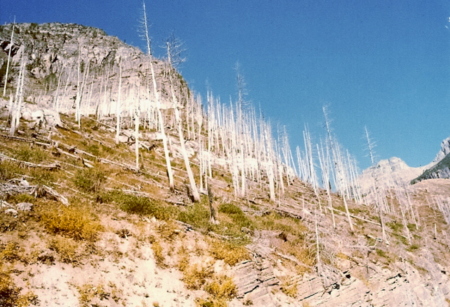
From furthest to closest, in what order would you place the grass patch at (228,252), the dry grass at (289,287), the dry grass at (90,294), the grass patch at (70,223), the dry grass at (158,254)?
the dry grass at (289,287), the grass patch at (228,252), the dry grass at (158,254), the grass patch at (70,223), the dry grass at (90,294)

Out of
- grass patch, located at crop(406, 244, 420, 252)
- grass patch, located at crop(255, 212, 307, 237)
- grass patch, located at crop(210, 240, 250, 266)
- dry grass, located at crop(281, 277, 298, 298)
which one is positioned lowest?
dry grass, located at crop(281, 277, 298, 298)

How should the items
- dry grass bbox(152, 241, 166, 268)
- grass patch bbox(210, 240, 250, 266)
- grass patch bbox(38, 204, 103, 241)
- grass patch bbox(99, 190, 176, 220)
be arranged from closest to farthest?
grass patch bbox(38, 204, 103, 241) → dry grass bbox(152, 241, 166, 268) → grass patch bbox(210, 240, 250, 266) → grass patch bbox(99, 190, 176, 220)

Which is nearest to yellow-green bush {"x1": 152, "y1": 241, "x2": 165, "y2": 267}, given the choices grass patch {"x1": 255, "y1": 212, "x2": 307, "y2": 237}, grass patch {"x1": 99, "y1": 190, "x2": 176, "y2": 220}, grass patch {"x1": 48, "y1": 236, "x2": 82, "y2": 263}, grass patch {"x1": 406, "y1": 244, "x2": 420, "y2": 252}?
grass patch {"x1": 99, "y1": 190, "x2": 176, "y2": 220}

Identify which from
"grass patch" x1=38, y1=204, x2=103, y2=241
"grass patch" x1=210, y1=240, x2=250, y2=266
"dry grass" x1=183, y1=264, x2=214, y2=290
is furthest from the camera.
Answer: "grass patch" x1=210, y1=240, x2=250, y2=266

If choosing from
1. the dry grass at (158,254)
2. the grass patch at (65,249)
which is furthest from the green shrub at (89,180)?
the dry grass at (158,254)

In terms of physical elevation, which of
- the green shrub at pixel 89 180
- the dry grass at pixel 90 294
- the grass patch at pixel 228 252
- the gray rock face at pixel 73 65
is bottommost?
the dry grass at pixel 90 294

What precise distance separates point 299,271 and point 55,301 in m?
9.04

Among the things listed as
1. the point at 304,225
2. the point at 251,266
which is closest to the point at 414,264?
the point at 304,225

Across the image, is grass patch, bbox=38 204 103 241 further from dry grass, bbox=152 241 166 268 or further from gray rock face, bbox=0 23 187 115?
gray rock face, bbox=0 23 187 115

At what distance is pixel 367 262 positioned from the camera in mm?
15648

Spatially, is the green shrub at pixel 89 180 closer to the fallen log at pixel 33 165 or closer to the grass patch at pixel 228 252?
the fallen log at pixel 33 165

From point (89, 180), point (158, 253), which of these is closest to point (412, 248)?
point (158, 253)

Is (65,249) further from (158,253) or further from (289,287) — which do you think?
(289,287)

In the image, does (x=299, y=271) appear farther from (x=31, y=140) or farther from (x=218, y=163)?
(x=218, y=163)
